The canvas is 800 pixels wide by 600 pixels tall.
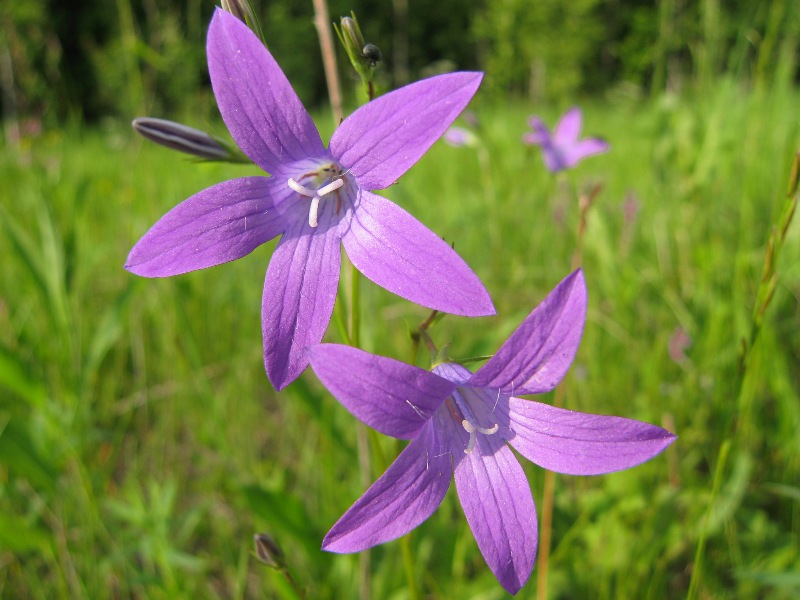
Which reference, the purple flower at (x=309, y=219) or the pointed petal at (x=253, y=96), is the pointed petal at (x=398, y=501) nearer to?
the purple flower at (x=309, y=219)

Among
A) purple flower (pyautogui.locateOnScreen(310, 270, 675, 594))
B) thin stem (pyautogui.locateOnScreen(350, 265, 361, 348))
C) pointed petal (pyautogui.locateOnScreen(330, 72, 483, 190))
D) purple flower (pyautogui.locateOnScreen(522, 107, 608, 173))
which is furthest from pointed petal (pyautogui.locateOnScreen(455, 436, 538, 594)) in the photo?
purple flower (pyautogui.locateOnScreen(522, 107, 608, 173))

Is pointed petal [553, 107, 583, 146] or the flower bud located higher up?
the flower bud

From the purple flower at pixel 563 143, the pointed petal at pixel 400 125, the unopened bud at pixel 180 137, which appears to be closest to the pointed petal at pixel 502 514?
the pointed petal at pixel 400 125

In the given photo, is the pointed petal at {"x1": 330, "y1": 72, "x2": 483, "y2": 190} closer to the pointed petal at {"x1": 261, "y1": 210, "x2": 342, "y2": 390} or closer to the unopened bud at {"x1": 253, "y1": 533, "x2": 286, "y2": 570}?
the pointed petal at {"x1": 261, "y1": 210, "x2": 342, "y2": 390}

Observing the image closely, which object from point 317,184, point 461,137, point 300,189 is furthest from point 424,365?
point 461,137

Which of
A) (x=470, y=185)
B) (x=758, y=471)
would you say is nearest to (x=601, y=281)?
(x=758, y=471)

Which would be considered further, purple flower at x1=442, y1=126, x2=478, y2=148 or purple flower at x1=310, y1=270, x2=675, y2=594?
purple flower at x1=442, y1=126, x2=478, y2=148
